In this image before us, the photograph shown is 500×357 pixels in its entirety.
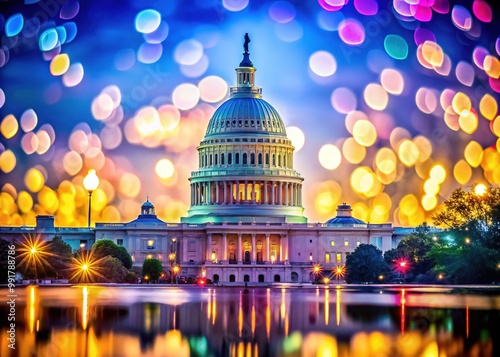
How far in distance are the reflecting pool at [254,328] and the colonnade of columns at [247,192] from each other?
114 meters

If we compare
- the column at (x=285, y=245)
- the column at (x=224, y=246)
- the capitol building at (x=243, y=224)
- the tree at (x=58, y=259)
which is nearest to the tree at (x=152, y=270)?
the tree at (x=58, y=259)

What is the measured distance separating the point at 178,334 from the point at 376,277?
84672mm

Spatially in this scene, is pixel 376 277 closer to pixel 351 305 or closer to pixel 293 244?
pixel 293 244

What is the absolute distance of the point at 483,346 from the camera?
4594 cm

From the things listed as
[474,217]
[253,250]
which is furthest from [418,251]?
[253,250]

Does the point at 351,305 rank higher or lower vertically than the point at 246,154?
lower

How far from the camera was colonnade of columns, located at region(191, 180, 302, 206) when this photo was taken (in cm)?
19000

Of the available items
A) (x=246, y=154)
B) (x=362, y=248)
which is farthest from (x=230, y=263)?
(x=362, y=248)

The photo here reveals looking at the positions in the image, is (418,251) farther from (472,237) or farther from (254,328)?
(254,328)

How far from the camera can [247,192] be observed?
191 m

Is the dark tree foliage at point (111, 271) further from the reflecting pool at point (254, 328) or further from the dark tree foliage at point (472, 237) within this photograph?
the reflecting pool at point (254, 328)

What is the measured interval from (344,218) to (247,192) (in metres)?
15.8

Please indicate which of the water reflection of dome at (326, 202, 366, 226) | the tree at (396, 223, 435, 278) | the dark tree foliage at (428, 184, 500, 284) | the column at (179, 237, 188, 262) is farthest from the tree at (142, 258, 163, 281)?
the water reflection of dome at (326, 202, 366, 226)

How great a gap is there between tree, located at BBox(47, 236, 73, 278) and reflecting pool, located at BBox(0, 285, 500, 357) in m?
42.5
